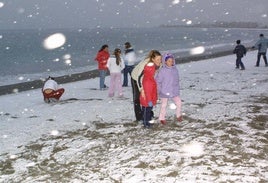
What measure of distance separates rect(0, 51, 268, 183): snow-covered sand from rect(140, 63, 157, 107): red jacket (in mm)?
772

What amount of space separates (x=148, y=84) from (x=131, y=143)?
1456 millimetres

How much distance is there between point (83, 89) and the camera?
15.2 m

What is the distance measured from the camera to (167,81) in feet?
25.6

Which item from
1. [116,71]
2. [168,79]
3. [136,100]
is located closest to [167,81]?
[168,79]

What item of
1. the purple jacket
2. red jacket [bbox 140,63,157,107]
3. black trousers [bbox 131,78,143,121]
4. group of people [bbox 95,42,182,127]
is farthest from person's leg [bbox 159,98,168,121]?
black trousers [bbox 131,78,143,121]

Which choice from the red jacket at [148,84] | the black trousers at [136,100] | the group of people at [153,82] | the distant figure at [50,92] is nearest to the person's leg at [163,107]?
the group of people at [153,82]

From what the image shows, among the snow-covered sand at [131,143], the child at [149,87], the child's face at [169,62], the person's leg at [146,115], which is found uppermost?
the child's face at [169,62]

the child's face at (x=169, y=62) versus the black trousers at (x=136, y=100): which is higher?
the child's face at (x=169, y=62)

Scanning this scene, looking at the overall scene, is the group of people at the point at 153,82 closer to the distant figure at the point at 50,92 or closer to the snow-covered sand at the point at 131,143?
the snow-covered sand at the point at 131,143

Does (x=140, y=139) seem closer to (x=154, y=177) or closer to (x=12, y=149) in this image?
(x=154, y=177)

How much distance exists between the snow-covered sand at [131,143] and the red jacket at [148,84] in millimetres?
772

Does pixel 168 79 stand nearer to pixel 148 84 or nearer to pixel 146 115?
pixel 148 84

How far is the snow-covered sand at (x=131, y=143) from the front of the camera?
5504 mm

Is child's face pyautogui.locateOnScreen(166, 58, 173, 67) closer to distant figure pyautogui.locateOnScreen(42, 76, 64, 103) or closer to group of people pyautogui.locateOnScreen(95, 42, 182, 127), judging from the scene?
group of people pyautogui.locateOnScreen(95, 42, 182, 127)
